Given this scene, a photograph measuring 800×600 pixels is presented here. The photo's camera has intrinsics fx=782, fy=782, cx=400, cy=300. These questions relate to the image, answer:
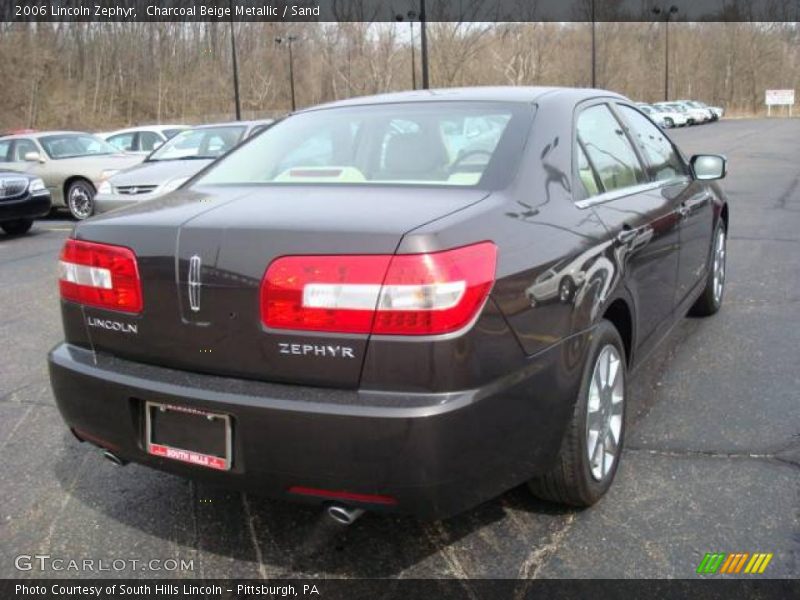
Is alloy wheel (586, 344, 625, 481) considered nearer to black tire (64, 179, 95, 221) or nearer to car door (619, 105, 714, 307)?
car door (619, 105, 714, 307)

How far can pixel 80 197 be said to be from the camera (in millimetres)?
12922

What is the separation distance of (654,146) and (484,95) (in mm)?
1301

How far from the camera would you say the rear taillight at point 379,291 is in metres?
2.12

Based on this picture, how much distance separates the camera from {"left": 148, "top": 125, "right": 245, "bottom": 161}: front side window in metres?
10.5

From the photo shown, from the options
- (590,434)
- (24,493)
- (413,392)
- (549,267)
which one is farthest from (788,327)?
(24,493)

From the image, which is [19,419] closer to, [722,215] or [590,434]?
[590,434]

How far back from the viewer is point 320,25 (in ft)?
202

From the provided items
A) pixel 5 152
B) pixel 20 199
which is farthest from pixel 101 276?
pixel 5 152

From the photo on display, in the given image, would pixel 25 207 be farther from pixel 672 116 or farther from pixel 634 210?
pixel 672 116

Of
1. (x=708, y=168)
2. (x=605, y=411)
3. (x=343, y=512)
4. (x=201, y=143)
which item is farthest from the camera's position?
(x=201, y=143)

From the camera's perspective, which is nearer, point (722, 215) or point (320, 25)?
point (722, 215)

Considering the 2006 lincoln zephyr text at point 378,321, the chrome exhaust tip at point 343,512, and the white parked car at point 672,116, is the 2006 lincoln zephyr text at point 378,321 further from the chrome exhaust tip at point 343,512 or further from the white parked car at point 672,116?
the white parked car at point 672,116

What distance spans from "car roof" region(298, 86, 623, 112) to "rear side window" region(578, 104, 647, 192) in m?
0.11

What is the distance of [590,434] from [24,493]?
2.24m
